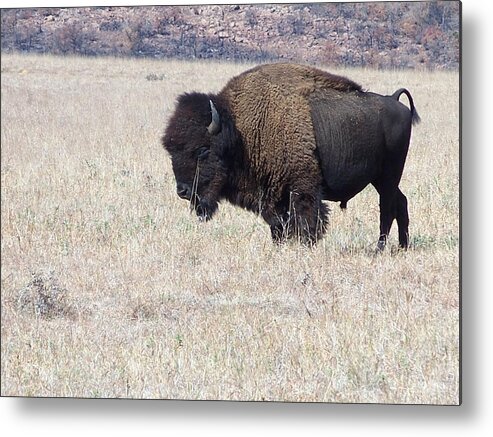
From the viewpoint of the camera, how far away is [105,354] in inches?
239

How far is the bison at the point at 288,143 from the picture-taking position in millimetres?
7137

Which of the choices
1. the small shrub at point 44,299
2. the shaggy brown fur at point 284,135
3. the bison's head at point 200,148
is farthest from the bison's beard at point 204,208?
the small shrub at point 44,299

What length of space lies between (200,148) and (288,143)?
0.47 m

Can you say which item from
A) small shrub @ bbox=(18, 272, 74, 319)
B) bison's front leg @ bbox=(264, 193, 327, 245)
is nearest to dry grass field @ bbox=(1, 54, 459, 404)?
small shrub @ bbox=(18, 272, 74, 319)

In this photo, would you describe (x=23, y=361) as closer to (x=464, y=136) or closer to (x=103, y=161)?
(x=103, y=161)

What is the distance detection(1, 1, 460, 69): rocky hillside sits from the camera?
605cm

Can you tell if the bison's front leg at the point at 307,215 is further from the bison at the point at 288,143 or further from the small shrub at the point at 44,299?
the small shrub at the point at 44,299

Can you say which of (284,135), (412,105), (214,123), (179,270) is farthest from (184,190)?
(412,105)

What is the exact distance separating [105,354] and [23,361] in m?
0.40

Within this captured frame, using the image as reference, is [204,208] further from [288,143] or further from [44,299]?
[44,299]

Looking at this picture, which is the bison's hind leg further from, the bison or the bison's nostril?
the bison's nostril

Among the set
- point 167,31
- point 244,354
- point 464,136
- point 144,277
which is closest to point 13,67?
point 167,31

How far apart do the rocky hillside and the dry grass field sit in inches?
6.3

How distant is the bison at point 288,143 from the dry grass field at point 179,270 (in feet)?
0.37
